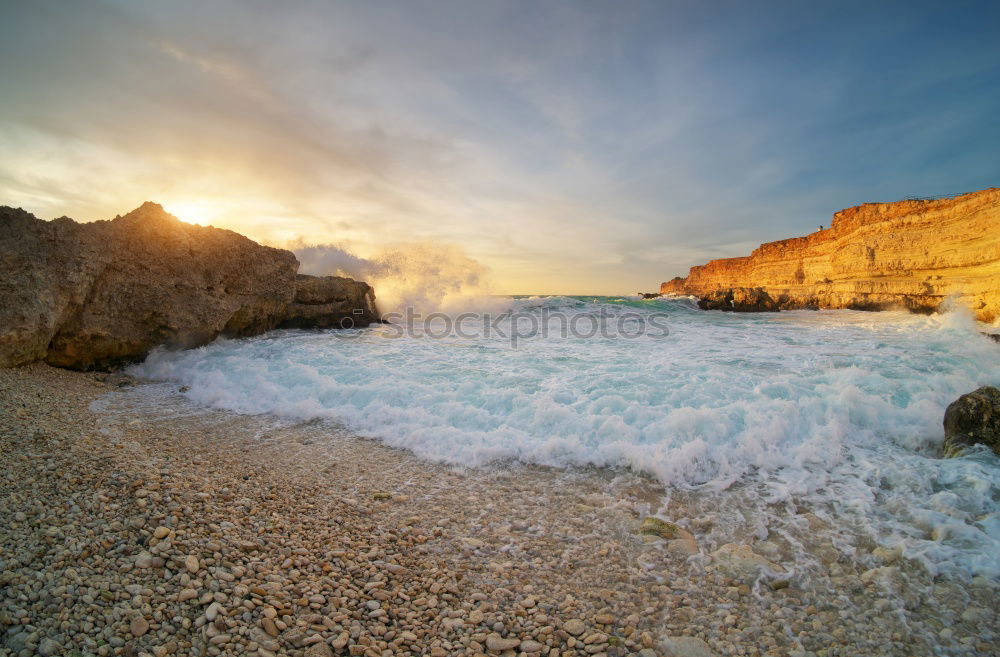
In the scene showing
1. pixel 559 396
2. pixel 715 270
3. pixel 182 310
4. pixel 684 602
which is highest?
Result: pixel 715 270

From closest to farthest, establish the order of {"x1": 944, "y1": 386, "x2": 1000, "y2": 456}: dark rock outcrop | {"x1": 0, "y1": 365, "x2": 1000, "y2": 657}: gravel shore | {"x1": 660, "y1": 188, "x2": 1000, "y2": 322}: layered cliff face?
{"x1": 0, "y1": 365, "x2": 1000, "y2": 657}: gravel shore < {"x1": 944, "y1": 386, "x2": 1000, "y2": 456}: dark rock outcrop < {"x1": 660, "y1": 188, "x2": 1000, "y2": 322}: layered cliff face

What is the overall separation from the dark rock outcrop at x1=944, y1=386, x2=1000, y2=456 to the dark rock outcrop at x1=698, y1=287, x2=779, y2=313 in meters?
24.4

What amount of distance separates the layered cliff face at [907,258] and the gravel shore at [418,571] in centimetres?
2034

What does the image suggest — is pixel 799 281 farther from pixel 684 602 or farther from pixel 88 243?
pixel 88 243

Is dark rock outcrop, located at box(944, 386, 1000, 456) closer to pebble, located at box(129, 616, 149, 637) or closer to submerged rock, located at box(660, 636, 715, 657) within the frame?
submerged rock, located at box(660, 636, 715, 657)

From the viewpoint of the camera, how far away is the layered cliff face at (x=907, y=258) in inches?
671

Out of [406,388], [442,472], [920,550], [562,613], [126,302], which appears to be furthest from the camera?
[126,302]

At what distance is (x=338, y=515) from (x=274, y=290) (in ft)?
34.4

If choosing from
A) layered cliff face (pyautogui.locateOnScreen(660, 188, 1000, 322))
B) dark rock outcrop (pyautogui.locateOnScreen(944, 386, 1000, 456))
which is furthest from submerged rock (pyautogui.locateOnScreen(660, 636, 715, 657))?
layered cliff face (pyautogui.locateOnScreen(660, 188, 1000, 322))

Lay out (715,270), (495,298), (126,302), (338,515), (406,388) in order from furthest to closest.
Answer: (715,270) < (495,298) < (126,302) < (406,388) < (338,515)

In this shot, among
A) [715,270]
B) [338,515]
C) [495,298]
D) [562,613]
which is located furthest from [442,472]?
[715,270]

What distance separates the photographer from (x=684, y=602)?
2.45m

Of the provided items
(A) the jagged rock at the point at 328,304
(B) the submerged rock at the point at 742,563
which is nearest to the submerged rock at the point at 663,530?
(B) the submerged rock at the point at 742,563

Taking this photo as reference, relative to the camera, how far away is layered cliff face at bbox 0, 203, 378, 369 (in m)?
6.70
